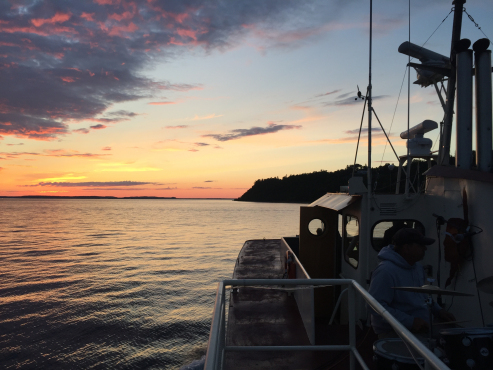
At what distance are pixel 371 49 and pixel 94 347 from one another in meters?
13.3

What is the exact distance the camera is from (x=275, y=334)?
22.4 feet

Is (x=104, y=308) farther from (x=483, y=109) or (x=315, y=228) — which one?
(x=483, y=109)

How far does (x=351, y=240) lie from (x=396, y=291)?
486 centimetres

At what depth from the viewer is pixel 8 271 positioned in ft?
79.9

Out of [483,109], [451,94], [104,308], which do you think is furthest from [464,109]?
[104,308]

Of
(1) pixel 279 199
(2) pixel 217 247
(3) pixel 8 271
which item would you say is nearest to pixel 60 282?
(3) pixel 8 271

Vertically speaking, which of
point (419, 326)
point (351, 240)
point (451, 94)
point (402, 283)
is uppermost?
point (451, 94)

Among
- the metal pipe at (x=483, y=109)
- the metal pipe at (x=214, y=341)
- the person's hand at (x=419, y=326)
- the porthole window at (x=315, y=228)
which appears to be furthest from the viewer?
the porthole window at (x=315, y=228)

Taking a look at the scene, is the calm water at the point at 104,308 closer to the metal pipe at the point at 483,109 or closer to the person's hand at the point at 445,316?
the person's hand at the point at 445,316

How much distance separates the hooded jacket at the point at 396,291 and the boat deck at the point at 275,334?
109cm

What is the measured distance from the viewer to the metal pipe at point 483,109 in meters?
5.87

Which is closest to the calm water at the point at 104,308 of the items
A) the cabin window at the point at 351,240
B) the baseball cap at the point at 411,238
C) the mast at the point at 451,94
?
the cabin window at the point at 351,240

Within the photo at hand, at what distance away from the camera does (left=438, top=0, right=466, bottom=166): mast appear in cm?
690

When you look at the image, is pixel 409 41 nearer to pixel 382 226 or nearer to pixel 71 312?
pixel 382 226
